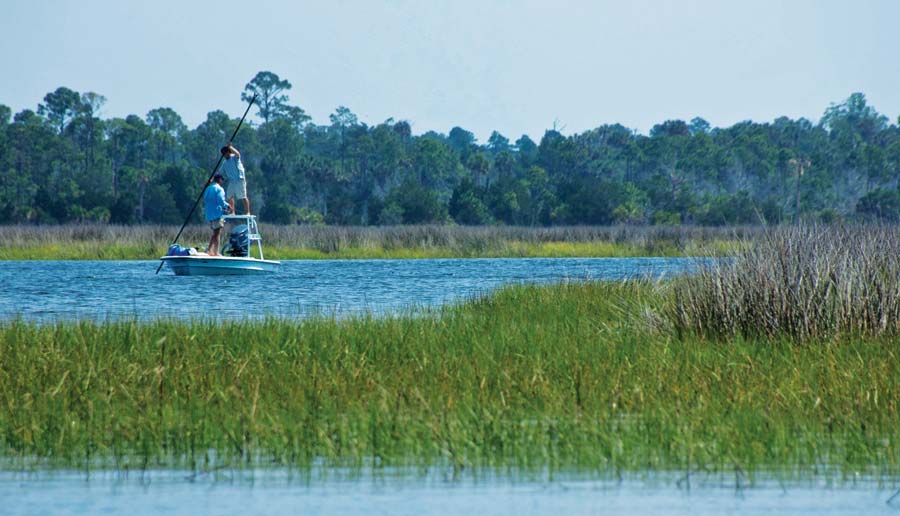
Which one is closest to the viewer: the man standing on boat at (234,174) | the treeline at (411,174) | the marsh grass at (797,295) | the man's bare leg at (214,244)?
the marsh grass at (797,295)

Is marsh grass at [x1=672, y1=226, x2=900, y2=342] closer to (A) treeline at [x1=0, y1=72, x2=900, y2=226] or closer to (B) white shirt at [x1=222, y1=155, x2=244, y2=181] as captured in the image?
(B) white shirt at [x1=222, y1=155, x2=244, y2=181]

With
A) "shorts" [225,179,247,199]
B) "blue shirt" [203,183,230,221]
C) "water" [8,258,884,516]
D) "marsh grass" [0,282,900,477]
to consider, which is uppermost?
"shorts" [225,179,247,199]

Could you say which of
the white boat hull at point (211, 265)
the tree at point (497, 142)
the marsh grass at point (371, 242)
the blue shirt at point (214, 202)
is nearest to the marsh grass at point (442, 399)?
the blue shirt at point (214, 202)

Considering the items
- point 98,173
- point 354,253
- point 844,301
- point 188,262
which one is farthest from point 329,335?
point 98,173

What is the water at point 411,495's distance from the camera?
694 centimetres

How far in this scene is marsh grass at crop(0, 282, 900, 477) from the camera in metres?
8.00

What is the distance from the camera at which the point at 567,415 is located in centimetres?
892

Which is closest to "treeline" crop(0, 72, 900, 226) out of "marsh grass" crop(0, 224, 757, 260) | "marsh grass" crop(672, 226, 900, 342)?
"marsh grass" crop(0, 224, 757, 260)

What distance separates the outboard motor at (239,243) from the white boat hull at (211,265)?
35 cm

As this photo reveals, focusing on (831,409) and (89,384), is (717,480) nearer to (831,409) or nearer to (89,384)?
(831,409)

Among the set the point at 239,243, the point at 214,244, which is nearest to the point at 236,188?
the point at 214,244

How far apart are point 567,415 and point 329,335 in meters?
3.99

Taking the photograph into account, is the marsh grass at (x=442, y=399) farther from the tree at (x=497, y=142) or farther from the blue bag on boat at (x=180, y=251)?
the tree at (x=497, y=142)

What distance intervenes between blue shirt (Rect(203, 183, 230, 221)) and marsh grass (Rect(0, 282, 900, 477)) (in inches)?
548
